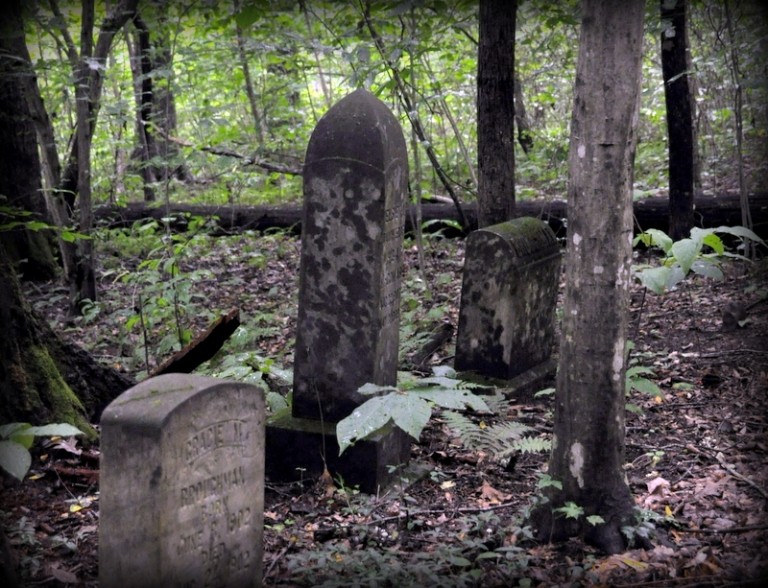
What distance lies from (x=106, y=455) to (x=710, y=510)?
3.26 meters

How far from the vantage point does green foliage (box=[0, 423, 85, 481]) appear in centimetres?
277

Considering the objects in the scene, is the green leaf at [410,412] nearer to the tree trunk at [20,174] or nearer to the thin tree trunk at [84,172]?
the thin tree trunk at [84,172]

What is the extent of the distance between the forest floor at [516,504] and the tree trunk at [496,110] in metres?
1.60

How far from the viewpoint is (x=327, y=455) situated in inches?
211

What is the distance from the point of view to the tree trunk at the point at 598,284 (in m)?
3.82

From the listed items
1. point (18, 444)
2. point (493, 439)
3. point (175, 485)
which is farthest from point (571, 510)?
point (18, 444)

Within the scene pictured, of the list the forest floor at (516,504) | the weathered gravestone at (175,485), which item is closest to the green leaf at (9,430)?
the weathered gravestone at (175,485)

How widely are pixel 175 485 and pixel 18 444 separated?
73cm

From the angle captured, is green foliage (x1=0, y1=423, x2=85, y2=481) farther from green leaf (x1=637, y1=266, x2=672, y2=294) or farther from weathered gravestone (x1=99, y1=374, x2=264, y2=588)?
green leaf (x1=637, y1=266, x2=672, y2=294)

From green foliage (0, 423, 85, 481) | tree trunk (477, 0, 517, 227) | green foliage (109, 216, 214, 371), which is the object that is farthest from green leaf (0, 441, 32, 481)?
tree trunk (477, 0, 517, 227)

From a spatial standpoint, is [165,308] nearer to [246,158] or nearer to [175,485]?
[246,158]

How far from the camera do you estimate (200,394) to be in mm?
3473

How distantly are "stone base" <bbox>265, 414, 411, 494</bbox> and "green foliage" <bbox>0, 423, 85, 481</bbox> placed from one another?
258cm

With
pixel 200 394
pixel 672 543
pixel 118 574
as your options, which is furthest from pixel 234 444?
pixel 672 543
